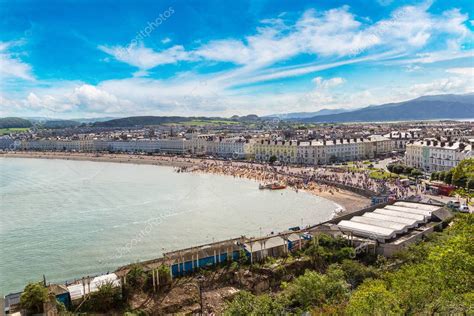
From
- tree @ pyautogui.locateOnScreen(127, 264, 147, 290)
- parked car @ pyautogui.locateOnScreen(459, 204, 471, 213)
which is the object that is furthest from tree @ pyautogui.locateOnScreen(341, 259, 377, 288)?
parked car @ pyautogui.locateOnScreen(459, 204, 471, 213)

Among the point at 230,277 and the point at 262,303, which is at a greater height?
the point at 262,303

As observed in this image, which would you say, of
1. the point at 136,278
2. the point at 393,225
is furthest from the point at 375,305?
the point at 393,225

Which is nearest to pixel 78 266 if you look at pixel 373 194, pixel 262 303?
pixel 262 303

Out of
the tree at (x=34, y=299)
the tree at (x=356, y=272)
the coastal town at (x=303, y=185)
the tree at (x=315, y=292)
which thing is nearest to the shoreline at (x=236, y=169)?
the coastal town at (x=303, y=185)

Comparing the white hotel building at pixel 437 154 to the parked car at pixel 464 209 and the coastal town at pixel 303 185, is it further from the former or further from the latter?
the parked car at pixel 464 209

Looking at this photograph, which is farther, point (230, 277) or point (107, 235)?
point (107, 235)

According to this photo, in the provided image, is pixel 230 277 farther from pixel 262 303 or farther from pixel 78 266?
pixel 78 266

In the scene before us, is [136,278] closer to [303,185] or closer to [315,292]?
[315,292]

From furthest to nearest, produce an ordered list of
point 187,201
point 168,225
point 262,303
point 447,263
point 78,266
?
point 187,201 → point 168,225 → point 78,266 → point 262,303 → point 447,263

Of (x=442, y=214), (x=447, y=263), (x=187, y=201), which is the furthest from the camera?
(x=187, y=201)
